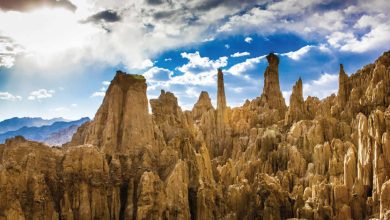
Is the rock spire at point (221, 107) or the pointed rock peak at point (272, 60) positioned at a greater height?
the pointed rock peak at point (272, 60)

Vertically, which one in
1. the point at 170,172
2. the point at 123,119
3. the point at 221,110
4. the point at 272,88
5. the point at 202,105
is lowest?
the point at 170,172

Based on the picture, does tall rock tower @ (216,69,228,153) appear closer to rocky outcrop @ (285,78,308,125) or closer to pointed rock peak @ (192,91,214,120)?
pointed rock peak @ (192,91,214,120)

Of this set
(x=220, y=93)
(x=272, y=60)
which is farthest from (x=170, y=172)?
(x=272, y=60)

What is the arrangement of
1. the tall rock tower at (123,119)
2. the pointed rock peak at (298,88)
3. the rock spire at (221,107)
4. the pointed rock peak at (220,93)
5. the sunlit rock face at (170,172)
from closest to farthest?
the sunlit rock face at (170,172) < the tall rock tower at (123,119) < the rock spire at (221,107) < the pointed rock peak at (298,88) < the pointed rock peak at (220,93)

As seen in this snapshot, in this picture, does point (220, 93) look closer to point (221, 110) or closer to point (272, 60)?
point (221, 110)

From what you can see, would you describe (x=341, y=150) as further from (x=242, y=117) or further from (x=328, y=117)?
(x=242, y=117)

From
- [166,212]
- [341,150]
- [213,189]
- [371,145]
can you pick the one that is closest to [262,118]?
[341,150]

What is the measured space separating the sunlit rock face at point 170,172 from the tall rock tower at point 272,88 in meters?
42.8

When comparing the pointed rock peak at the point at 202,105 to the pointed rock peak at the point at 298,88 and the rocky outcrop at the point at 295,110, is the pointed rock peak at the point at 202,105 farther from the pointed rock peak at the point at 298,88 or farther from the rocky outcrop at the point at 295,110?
the rocky outcrop at the point at 295,110

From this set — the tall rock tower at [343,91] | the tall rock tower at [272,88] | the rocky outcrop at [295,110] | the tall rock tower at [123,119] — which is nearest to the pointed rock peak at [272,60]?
the tall rock tower at [272,88]

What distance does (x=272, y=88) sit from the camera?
13475 cm

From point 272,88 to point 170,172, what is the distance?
92890 millimetres

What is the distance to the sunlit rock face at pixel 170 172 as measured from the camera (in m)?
39.0

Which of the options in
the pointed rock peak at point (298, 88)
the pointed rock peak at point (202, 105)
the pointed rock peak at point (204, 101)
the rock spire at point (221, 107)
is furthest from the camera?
the pointed rock peak at point (204, 101)
